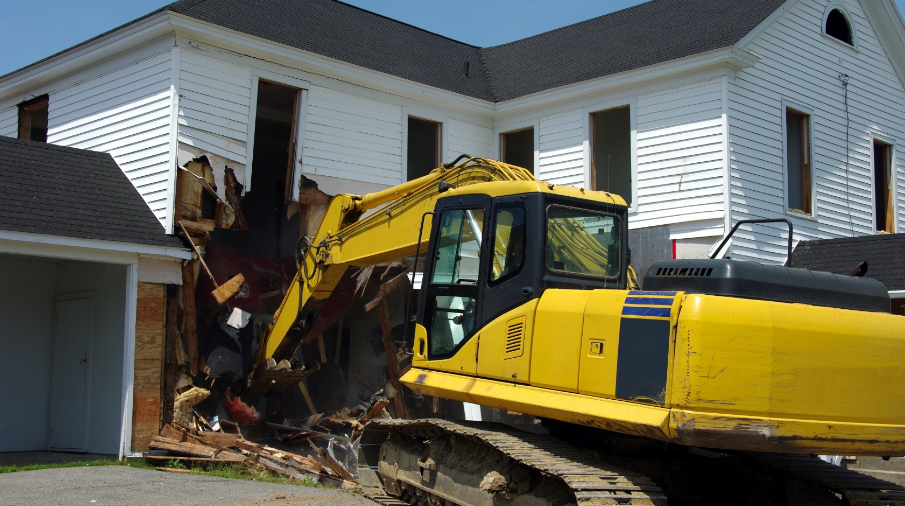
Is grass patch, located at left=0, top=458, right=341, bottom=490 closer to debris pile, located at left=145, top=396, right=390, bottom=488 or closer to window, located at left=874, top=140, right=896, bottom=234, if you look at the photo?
debris pile, located at left=145, top=396, right=390, bottom=488

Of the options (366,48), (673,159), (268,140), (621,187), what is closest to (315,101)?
(366,48)

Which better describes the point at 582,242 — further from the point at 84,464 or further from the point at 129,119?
the point at 129,119

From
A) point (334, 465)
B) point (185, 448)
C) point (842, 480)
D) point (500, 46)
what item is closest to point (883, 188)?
point (500, 46)

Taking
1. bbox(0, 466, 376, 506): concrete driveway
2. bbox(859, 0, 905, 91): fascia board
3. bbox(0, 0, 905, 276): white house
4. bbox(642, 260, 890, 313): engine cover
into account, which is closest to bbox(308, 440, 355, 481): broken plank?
bbox(0, 466, 376, 506): concrete driveway

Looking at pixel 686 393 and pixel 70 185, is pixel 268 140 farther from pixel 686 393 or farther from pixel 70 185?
pixel 686 393

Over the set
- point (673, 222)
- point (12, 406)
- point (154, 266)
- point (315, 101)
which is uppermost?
point (315, 101)

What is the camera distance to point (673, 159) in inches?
566

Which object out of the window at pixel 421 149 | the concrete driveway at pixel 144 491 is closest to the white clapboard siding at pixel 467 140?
the window at pixel 421 149

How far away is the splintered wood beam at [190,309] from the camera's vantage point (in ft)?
40.4

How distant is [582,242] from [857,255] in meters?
10.2

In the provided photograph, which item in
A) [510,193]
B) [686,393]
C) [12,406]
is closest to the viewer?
[686,393]

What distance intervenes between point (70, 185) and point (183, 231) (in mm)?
1814

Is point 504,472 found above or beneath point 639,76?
beneath

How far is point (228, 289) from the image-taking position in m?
12.5
